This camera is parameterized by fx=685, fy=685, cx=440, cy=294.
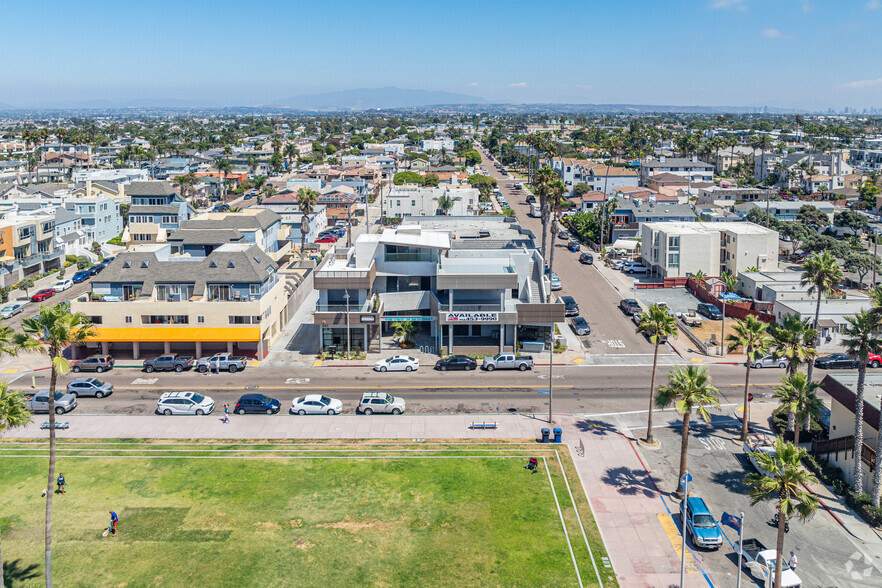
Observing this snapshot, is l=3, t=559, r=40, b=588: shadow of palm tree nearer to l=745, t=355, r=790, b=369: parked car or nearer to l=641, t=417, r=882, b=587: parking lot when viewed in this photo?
l=641, t=417, r=882, b=587: parking lot

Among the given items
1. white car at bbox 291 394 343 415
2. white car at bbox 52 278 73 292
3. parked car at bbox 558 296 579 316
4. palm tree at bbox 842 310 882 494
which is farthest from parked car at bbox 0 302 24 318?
palm tree at bbox 842 310 882 494

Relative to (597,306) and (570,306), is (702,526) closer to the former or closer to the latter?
(570,306)

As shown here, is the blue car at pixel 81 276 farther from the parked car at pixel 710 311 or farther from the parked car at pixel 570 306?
the parked car at pixel 710 311

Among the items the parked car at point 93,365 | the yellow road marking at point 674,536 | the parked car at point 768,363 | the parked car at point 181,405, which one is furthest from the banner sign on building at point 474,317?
the parked car at point 93,365

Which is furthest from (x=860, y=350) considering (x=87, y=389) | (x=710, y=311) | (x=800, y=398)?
(x=87, y=389)

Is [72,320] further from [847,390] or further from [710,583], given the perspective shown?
[847,390]

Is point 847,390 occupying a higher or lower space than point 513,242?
lower

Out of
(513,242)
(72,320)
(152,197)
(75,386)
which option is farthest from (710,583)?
(152,197)
